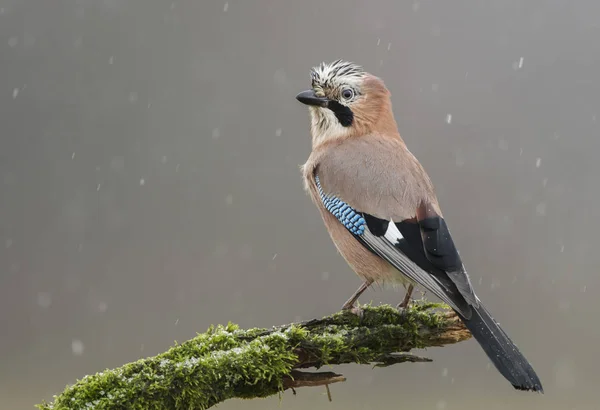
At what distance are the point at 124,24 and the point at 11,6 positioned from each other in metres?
2.49

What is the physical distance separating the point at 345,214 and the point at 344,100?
1.21 meters

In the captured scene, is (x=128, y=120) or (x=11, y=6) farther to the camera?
(x=11, y=6)

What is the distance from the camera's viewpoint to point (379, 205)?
5.73 metres

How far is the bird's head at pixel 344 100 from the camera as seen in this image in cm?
659

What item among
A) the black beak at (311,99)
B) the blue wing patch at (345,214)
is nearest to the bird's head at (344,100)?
the black beak at (311,99)

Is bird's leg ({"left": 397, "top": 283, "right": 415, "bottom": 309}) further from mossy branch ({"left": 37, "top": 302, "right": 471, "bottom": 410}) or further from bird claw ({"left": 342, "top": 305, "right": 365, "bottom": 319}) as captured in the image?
bird claw ({"left": 342, "top": 305, "right": 365, "bottom": 319})

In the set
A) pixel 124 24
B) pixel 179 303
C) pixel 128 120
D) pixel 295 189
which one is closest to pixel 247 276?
pixel 179 303

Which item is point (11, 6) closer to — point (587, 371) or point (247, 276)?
point (247, 276)

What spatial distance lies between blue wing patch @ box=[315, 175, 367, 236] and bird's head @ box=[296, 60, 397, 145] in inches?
30.1

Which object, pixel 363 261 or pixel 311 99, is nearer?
pixel 363 261

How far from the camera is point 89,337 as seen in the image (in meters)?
14.5

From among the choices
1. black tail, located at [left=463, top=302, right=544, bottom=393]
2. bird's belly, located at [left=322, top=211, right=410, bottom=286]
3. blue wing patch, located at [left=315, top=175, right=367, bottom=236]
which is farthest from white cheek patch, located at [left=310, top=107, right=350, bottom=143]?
black tail, located at [left=463, top=302, right=544, bottom=393]

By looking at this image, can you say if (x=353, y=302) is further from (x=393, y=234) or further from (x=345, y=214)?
(x=345, y=214)

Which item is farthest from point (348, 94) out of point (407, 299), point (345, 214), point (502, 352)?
point (502, 352)
